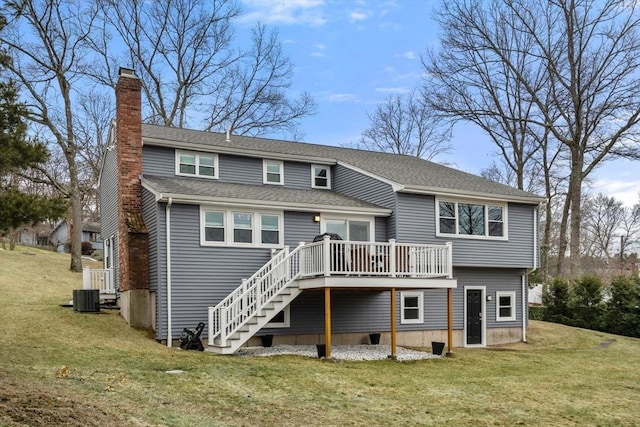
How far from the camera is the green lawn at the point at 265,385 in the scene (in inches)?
305

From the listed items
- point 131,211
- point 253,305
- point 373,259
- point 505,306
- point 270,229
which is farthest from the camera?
point 505,306

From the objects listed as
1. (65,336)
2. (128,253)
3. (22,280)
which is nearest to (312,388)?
(65,336)

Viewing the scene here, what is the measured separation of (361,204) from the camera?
18.6 m

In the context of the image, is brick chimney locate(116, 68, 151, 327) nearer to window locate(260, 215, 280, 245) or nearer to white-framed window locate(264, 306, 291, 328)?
window locate(260, 215, 280, 245)

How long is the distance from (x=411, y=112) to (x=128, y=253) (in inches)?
1151

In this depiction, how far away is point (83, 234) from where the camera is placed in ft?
188

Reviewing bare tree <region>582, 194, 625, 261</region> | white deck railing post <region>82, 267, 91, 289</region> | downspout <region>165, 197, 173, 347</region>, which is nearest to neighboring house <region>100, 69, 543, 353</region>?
downspout <region>165, 197, 173, 347</region>

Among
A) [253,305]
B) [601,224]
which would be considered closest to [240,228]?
[253,305]

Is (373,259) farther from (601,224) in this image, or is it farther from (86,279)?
(601,224)

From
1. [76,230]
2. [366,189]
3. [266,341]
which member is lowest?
[266,341]

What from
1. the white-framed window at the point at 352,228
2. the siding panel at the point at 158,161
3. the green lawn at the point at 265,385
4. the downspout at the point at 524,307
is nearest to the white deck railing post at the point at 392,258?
the green lawn at the point at 265,385

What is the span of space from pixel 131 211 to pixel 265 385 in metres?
8.73

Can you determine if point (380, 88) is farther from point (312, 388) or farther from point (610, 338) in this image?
point (312, 388)

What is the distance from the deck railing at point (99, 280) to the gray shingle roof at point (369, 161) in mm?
4778
